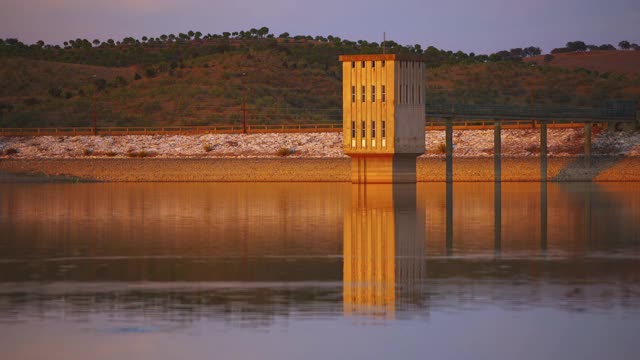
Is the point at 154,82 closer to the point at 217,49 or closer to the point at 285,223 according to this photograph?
the point at 217,49

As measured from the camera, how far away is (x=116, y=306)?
75.1 feet

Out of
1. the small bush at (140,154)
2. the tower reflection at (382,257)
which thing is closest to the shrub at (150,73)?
the small bush at (140,154)

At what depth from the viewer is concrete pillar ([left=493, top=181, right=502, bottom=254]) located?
115 ft

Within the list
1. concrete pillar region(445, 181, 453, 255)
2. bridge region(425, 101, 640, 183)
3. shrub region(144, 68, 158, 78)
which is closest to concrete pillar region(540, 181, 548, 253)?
concrete pillar region(445, 181, 453, 255)

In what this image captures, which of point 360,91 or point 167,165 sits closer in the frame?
point 360,91

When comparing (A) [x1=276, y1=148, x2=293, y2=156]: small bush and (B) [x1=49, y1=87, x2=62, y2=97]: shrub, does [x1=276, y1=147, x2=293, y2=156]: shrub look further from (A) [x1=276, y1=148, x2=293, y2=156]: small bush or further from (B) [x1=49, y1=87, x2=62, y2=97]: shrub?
(B) [x1=49, y1=87, x2=62, y2=97]: shrub

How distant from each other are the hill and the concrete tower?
8798cm

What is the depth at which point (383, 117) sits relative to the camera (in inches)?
3123

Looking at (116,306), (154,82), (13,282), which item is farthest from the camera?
(154,82)

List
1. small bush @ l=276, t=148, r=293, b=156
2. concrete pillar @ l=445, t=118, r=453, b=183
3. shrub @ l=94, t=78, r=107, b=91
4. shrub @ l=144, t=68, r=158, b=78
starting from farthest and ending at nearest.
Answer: shrub @ l=144, t=68, r=158, b=78 → shrub @ l=94, t=78, r=107, b=91 → small bush @ l=276, t=148, r=293, b=156 → concrete pillar @ l=445, t=118, r=453, b=183

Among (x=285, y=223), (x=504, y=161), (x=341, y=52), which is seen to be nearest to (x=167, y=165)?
(x=504, y=161)

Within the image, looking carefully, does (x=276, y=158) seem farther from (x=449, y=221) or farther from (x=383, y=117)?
(x=449, y=221)

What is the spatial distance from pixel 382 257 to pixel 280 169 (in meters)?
58.9

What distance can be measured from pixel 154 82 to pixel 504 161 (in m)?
71.6
